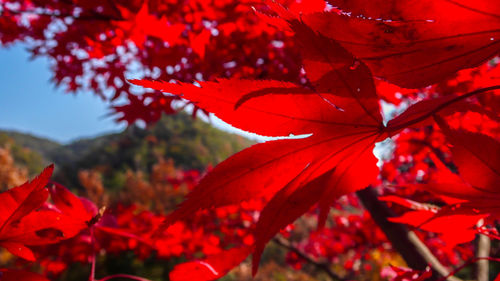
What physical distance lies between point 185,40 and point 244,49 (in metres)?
0.24

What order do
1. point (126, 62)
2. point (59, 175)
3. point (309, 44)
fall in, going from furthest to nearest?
point (59, 175) → point (126, 62) → point (309, 44)

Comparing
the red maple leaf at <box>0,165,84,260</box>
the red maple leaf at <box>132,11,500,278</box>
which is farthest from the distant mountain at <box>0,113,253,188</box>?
the red maple leaf at <box>132,11,500,278</box>

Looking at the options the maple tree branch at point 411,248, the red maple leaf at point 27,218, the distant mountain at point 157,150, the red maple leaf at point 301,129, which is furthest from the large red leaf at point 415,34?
the distant mountain at point 157,150

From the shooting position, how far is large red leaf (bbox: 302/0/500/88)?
28 cm

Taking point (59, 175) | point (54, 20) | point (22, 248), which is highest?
point (22, 248)

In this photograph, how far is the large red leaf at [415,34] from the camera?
0.93 ft

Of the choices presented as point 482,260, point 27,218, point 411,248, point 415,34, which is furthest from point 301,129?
point 482,260

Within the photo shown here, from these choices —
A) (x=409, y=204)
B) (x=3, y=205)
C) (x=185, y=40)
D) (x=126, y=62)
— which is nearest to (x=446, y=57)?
(x=409, y=204)

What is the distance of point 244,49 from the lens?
1249 millimetres

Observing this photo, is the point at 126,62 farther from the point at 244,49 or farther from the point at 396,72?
the point at 396,72

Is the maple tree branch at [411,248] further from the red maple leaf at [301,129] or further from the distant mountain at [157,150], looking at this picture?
the distant mountain at [157,150]

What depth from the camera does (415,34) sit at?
0.97 feet

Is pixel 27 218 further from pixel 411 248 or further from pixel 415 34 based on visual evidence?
pixel 411 248

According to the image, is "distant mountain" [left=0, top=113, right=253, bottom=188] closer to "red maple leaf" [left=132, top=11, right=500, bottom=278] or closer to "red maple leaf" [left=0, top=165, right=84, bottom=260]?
"red maple leaf" [left=0, top=165, right=84, bottom=260]
